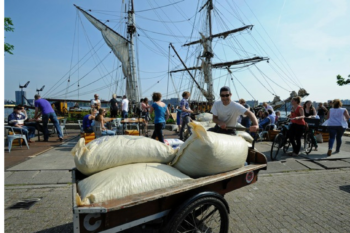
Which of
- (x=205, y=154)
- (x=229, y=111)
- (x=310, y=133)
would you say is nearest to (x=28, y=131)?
(x=229, y=111)

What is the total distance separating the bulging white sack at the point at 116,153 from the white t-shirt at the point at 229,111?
4.40 feet

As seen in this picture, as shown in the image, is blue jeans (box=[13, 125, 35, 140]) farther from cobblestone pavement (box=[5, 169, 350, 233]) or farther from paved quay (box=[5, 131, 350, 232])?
cobblestone pavement (box=[5, 169, 350, 233])

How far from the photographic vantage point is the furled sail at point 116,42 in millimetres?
18953

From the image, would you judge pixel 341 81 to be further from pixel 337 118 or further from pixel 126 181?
pixel 126 181

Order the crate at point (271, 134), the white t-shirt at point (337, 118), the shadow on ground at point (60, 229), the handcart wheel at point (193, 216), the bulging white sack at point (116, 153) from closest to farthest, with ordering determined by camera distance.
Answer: the handcart wheel at point (193, 216)
the bulging white sack at point (116, 153)
the shadow on ground at point (60, 229)
the white t-shirt at point (337, 118)
the crate at point (271, 134)

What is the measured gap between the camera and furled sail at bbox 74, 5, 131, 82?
18953 millimetres

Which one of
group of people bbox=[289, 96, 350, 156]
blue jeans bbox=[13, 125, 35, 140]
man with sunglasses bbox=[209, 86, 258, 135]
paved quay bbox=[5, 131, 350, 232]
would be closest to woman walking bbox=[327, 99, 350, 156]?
group of people bbox=[289, 96, 350, 156]

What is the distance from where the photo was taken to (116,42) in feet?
62.7

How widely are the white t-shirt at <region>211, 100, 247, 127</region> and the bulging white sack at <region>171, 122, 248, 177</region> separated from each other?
1097 mm

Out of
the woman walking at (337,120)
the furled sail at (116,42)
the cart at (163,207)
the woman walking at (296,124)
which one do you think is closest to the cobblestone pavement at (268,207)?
the cart at (163,207)

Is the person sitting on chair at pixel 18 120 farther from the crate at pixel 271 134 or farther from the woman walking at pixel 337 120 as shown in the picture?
the woman walking at pixel 337 120

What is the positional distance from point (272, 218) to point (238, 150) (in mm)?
1314

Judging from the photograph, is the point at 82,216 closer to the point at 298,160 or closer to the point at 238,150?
the point at 238,150

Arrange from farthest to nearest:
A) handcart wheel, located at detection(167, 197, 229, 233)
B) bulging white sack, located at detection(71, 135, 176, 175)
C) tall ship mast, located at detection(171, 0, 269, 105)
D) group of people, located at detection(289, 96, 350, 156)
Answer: tall ship mast, located at detection(171, 0, 269, 105) < group of people, located at detection(289, 96, 350, 156) < bulging white sack, located at detection(71, 135, 176, 175) < handcart wheel, located at detection(167, 197, 229, 233)
